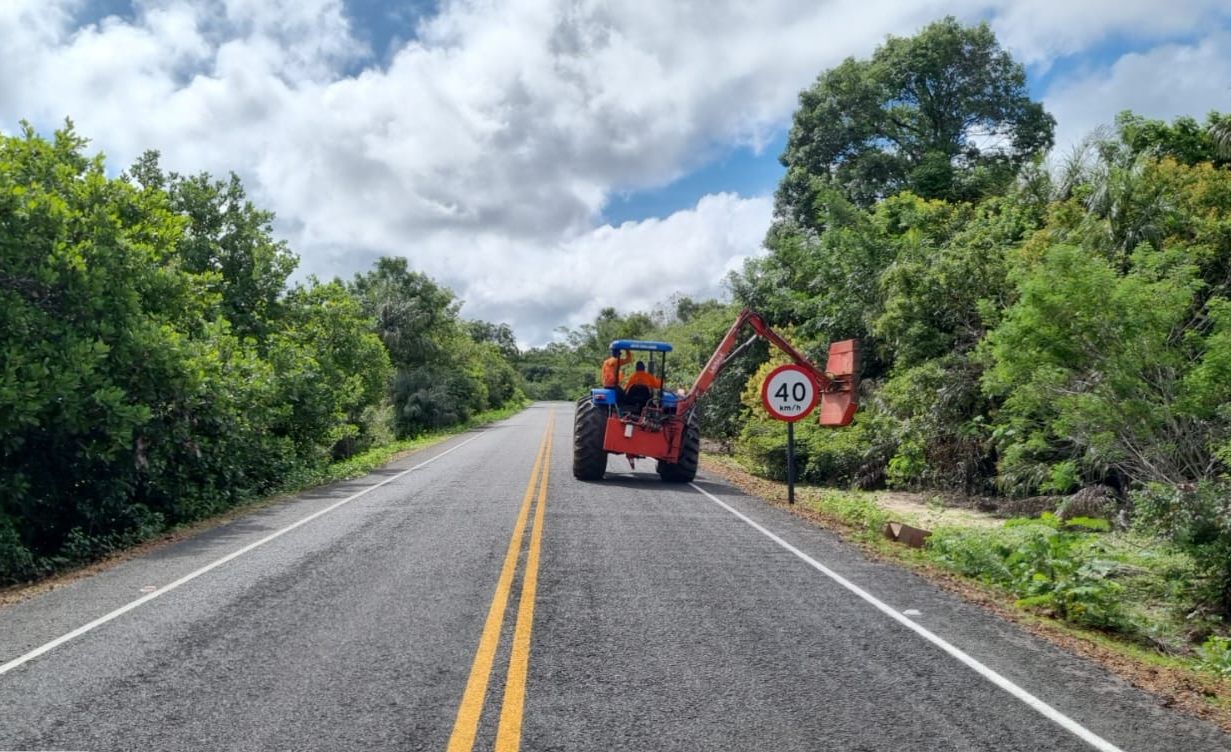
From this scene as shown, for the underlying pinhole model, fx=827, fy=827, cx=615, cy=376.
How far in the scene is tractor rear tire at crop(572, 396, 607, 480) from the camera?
16453mm

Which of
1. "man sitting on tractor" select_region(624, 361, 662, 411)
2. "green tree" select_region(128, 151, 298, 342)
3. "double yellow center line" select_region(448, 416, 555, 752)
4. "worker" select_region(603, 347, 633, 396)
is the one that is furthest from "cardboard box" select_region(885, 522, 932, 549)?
"green tree" select_region(128, 151, 298, 342)

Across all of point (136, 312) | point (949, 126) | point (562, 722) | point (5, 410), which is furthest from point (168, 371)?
point (949, 126)

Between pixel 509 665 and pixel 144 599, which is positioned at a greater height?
pixel 509 665

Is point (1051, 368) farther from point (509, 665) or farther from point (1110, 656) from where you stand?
point (509, 665)

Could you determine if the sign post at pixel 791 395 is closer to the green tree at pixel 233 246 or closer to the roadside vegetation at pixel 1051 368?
the roadside vegetation at pixel 1051 368

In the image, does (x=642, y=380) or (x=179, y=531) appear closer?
(x=179, y=531)

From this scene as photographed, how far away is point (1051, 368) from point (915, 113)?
1073 inches

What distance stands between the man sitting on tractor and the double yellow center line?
764 cm

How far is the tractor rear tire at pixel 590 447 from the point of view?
1645 cm

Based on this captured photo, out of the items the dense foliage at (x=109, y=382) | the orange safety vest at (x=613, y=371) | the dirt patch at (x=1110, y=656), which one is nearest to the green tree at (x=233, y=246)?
the dense foliage at (x=109, y=382)

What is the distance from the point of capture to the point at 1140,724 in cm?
464

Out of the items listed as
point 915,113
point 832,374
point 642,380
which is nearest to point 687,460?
point 642,380

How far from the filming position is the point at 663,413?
A: 54.4 feet

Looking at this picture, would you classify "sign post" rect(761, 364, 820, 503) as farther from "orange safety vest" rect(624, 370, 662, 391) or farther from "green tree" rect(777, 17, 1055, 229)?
"green tree" rect(777, 17, 1055, 229)
